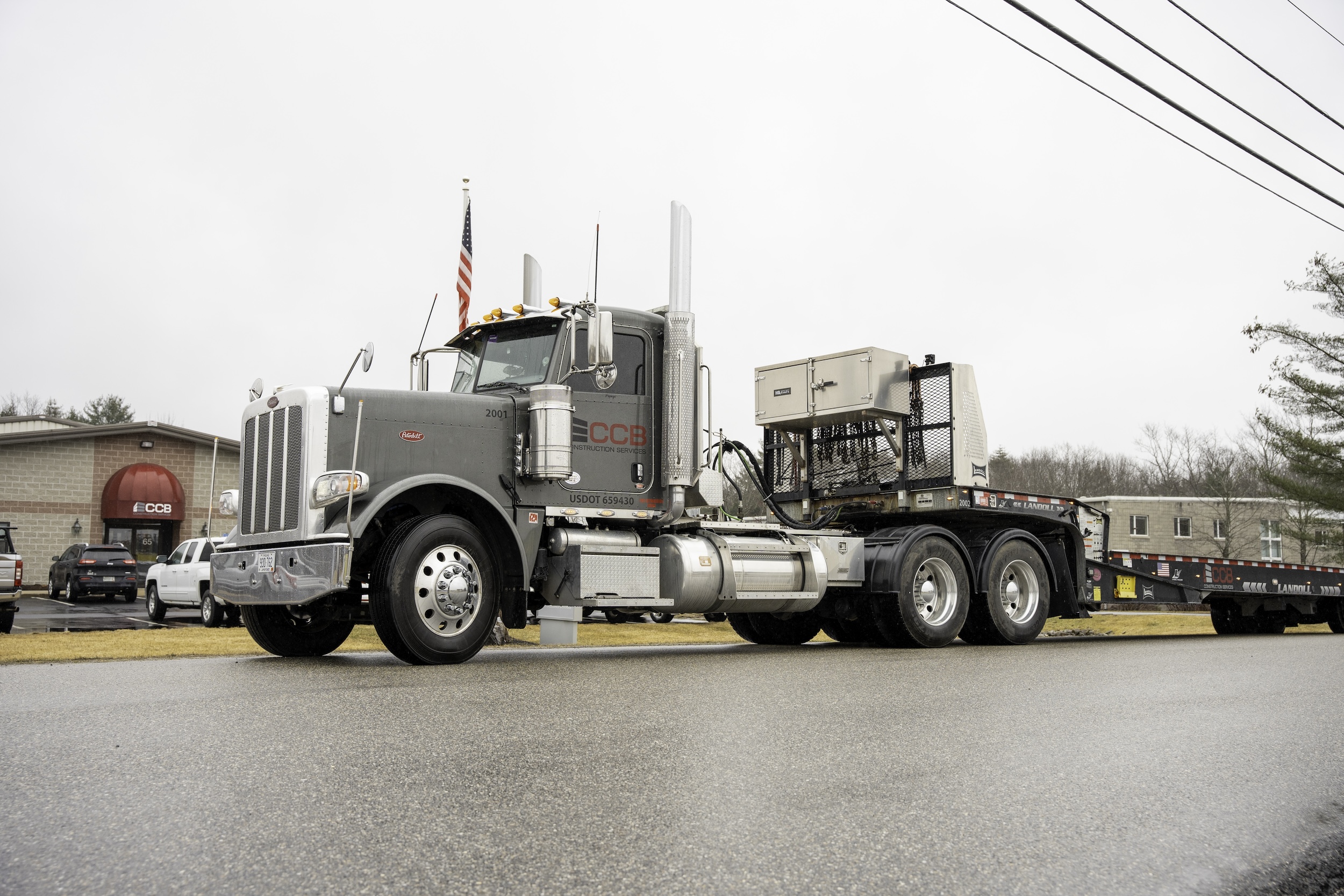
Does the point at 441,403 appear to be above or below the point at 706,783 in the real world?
above

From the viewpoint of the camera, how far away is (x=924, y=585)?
1236 cm

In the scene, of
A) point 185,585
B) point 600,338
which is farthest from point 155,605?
point 600,338

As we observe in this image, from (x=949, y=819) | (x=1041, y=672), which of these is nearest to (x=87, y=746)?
(x=949, y=819)

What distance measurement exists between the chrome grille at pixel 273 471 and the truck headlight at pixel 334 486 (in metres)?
0.41

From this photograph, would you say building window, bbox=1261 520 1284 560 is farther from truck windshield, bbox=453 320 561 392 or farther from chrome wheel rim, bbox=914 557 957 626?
truck windshield, bbox=453 320 561 392

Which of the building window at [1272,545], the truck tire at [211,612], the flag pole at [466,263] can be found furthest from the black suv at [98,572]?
the building window at [1272,545]

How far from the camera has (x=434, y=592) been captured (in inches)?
349

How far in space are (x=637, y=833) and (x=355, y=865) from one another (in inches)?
34.4

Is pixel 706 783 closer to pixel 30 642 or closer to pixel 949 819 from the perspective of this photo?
pixel 949 819

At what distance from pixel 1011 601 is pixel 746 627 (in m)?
3.17

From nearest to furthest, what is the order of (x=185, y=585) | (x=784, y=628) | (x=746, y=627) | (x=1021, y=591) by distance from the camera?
1. (x=1021, y=591)
2. (x=784, y=628)
3. (x=746, y=627)
4. (x=185, y=585)

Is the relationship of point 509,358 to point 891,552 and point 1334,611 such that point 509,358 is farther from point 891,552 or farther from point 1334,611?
point 1334,611

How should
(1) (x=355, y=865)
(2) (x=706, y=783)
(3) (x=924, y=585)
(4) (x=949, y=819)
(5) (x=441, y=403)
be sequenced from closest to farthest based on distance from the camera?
1. (1) (x=355, y=865)
2. (4) (x=949, y=819)
3. (2) (x=706, y=783)
4. (5) (x=441, y=403)
5. (3) (x=924, y=585)

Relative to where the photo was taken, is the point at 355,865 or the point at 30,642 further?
the point at 30,642
